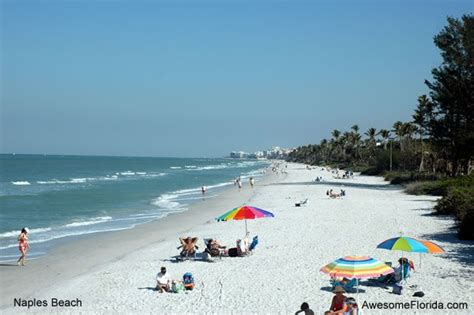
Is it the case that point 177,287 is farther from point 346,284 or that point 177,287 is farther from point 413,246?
point 413,246

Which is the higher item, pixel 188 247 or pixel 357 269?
pixel 357 269

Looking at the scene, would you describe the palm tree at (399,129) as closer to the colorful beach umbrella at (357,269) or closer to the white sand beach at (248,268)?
the white sand beach at (248,268)

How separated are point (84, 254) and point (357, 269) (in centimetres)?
1208

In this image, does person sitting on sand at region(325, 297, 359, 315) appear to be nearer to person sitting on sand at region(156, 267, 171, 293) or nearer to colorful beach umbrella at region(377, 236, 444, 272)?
colorful beach umbrella at region(377, 236, 444, 272)

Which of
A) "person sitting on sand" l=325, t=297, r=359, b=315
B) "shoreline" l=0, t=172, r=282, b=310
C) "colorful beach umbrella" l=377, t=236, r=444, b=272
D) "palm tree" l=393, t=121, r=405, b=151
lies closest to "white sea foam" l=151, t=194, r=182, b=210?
"shoreline" l=0, t=172, r=282, b=310

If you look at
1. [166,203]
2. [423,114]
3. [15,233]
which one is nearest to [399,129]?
[423,114]

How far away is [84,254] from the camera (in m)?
18.8

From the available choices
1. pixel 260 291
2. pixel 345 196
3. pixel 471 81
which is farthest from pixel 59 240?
pixel 471 81

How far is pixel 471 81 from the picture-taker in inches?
1511

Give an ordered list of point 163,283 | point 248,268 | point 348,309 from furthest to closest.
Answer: point 248,268, point 163,283, point 348,309

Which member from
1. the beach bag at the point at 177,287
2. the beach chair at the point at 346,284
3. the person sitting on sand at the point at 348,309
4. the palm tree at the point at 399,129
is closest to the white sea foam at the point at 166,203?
the beach bag at the point at 177,287

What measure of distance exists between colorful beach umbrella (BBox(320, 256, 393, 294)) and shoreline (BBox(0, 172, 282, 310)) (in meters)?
8.01

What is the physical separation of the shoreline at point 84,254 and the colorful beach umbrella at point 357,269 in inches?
315

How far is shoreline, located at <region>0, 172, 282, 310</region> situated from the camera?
14.4 meters
